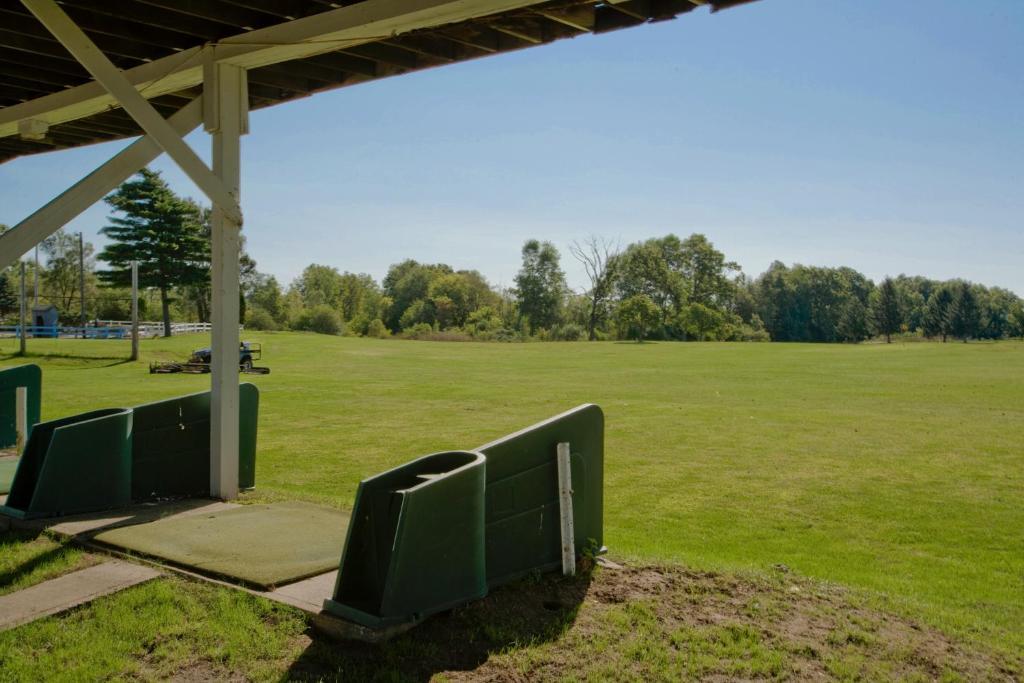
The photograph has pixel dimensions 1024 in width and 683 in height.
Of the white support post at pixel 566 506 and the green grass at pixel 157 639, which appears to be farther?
the white support post at pixel 566 506

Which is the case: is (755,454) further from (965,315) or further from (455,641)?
(965,315)

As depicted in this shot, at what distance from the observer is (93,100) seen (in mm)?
7441

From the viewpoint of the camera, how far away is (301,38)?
582 cm

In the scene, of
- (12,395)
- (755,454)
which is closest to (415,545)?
(12,395)

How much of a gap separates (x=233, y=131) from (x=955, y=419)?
15.4 metres

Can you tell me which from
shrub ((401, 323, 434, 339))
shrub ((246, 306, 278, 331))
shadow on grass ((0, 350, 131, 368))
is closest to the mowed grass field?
shadow on grass ((0, 350, 131, 368))

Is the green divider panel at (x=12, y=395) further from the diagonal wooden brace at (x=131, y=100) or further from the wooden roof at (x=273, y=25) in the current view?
the diagonal wooden brace at (x=131, y=100)

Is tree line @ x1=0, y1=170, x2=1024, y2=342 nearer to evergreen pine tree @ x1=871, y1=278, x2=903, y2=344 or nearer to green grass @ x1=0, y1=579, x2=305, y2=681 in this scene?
evergreen pine tree @ x1=871, y1=278, x2=903, y2=344

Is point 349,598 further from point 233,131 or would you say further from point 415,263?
point 415,263

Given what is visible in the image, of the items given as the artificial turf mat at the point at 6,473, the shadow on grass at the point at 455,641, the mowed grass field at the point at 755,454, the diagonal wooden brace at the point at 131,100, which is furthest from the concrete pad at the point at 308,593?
the artificial turf mat at the point at 6,473

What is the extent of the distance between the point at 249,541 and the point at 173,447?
1732mm

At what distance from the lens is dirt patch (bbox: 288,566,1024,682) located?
3.62 m

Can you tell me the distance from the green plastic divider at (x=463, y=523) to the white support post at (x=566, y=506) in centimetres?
7

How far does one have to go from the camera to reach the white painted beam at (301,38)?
5219mm
